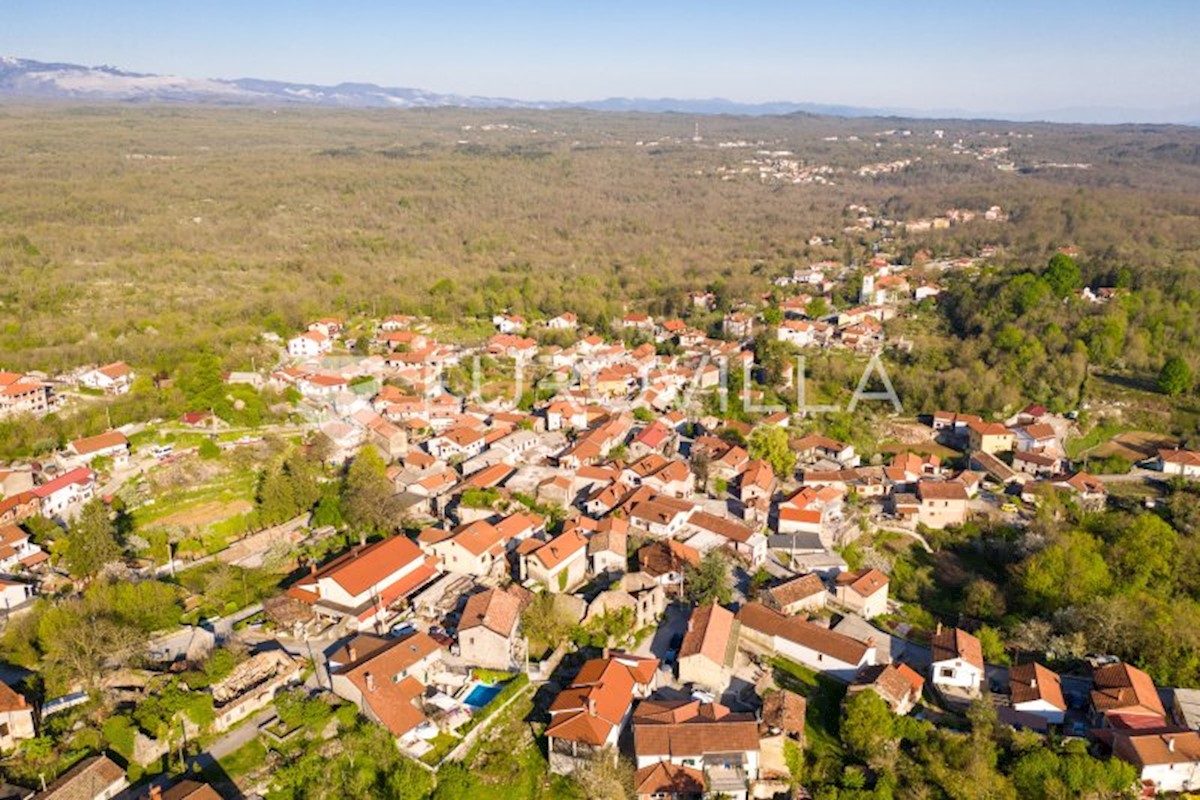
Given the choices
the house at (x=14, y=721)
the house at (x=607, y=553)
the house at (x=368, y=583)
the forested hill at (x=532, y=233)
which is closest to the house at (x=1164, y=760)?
the house at (x=607, y=553)

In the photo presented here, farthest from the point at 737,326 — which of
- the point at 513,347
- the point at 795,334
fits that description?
the point at 513,347

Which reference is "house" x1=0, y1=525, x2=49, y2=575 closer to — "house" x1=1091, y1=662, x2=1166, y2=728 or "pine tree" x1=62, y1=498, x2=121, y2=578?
"pine tree" x1=62, y1=498, x2=121, y2=578

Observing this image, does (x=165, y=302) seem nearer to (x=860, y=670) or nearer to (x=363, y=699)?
(x=363, y=699)

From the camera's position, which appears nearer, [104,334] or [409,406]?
[409,406]

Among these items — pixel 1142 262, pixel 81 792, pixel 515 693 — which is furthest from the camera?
pixel 1142 262

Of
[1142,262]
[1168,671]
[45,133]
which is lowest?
[1168,671]

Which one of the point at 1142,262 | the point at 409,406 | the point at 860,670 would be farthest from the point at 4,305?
the point at 1142,262
